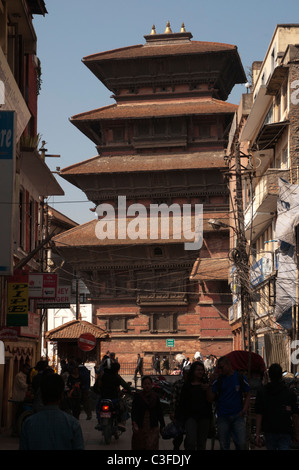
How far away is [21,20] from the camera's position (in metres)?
27.7

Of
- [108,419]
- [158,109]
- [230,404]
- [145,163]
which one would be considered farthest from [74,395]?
[158,109]

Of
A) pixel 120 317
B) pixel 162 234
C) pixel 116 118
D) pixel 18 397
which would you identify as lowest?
pixel 18 397

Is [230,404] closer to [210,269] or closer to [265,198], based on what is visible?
[265,198]

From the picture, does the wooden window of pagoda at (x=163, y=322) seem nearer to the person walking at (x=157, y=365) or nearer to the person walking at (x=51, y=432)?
the person walking at (x=157, y=365)

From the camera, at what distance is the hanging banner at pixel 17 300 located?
24031mm

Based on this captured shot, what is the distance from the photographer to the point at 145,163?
66250 millimetres

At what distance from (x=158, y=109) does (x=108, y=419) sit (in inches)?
2019

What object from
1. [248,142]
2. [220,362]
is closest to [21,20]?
[220,362]

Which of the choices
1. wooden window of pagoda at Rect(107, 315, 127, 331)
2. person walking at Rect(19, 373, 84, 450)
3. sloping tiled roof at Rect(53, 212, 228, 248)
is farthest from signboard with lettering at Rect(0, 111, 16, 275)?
wooden window of pagoda at Rect(107, 315, 127, 331)

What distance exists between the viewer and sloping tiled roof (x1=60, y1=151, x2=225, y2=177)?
65.2 meters

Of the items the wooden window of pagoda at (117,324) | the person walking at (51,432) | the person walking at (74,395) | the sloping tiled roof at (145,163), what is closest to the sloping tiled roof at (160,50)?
the sloping tiled roof at (145,163)

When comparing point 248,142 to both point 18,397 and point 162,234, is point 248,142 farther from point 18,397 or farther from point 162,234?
point 18,397

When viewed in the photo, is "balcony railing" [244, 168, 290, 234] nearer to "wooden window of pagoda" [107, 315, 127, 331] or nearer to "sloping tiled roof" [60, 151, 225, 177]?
"sloping tiled roof" [60, 151, 225, 177]

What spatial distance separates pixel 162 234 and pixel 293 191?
1234 inches
